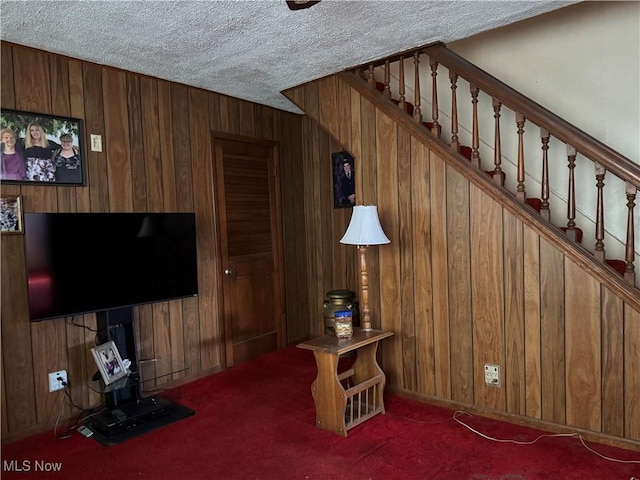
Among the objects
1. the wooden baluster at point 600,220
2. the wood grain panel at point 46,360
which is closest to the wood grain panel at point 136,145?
the wood grain panel at point 46,360

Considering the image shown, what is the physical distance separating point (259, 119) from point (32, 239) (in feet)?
7.63

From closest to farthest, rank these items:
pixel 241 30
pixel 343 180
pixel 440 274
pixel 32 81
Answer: pixel 241 30
pixel 32 81
pixel 440 274
pixel 343 180

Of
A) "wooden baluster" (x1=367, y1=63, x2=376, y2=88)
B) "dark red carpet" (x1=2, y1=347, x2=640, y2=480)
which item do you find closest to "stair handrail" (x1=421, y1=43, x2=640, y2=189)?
"wooden baluster" (x1=367, y1=63, x2=376, y2=88)

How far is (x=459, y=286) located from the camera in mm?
2934

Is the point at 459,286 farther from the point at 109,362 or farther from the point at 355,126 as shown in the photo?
the point at 109,362

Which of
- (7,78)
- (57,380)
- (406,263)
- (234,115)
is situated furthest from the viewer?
(234,115)

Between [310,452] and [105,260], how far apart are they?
169 cm

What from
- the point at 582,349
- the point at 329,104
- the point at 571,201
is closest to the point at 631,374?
the point at 582,349

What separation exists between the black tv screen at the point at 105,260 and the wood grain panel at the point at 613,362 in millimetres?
2626

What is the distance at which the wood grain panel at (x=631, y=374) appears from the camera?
2.37 metres

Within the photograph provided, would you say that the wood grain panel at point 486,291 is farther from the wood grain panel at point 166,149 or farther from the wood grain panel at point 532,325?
the wood grain panel at point 166,149

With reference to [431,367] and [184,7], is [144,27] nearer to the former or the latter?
[184,7]

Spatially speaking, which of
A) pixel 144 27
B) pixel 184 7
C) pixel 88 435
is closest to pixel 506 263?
pixel 184 7

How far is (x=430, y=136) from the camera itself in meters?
2.97
